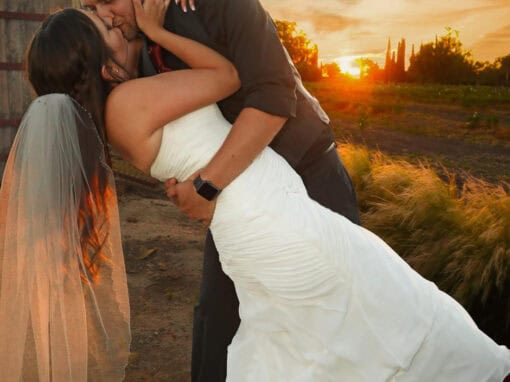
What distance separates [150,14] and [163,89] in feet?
0.96

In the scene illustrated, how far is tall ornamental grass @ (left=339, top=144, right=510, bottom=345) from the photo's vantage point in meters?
3.87

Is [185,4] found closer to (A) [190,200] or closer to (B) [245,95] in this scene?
(B) [245,95]

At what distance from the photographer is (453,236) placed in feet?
14.1

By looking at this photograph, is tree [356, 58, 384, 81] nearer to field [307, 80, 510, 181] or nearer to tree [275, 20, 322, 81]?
tree [275, 20, 322, 81]

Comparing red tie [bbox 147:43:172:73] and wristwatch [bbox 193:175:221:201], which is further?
red tie [bbox 147:43:172:73]

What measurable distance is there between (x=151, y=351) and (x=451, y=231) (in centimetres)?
234

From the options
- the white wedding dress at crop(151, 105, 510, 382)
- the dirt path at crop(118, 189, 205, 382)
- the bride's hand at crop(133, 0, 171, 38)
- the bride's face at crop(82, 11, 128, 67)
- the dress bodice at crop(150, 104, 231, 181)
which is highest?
the bride's hand at crop(133, 0, 171, 38)

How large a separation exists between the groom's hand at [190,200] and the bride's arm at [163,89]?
0.20m

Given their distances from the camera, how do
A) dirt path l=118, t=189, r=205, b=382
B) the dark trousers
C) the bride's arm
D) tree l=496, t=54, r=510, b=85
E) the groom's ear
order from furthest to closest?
tree l=496, t=54, r=510, b=85 → dirt path l=118, t=189, r=205, b=382 → the dark trousers → the groom's ear → the bride's arm

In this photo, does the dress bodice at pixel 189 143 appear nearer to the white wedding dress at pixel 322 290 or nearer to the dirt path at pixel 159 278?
the white wedding dress at pixel 322 290

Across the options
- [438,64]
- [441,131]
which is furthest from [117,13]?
[438,64]

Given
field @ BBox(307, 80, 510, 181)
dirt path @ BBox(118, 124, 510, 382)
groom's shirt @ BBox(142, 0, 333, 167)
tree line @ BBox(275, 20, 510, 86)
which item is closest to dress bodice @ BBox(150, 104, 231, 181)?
groom's shirt @ BBox(142, 0, 333, 167)

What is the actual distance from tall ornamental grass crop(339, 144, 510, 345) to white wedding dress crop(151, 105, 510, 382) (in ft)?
6.67

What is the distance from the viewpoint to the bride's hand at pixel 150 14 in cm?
192
